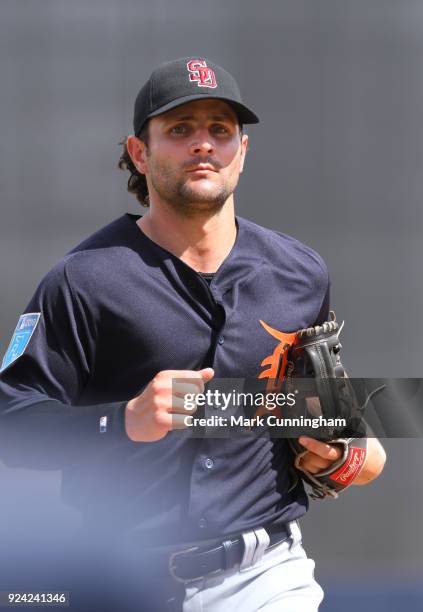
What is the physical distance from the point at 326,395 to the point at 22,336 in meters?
0.66

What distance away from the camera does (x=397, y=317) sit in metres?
3.29

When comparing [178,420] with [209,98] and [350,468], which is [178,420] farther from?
[209,98]

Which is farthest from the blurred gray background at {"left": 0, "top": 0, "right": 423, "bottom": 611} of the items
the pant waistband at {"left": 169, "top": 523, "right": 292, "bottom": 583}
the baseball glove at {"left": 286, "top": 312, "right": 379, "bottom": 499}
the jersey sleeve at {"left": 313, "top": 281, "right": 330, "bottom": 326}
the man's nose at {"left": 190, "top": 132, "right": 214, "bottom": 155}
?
the pant waistband at {"left": 169, "top": 523, "right": 292, "bottom": 583}

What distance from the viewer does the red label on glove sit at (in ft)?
6.81

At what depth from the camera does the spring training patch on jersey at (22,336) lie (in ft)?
6.15

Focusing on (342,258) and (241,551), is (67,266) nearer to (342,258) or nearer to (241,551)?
(241,551)

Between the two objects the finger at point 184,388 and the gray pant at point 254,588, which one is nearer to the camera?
the finger at point 184,388

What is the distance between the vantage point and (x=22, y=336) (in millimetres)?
1900

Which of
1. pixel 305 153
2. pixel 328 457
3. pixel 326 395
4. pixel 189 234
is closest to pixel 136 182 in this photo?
pixel 189 234

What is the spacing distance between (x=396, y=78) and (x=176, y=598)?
83.7 inches

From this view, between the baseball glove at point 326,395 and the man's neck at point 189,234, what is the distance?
10.4 inches

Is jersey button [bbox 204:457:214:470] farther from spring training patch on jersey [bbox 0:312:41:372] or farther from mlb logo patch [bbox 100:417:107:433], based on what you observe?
spring training patch on jersey [bbox 0:312:41:372]

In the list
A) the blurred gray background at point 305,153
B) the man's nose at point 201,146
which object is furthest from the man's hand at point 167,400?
the blurred gray background at point 305,153

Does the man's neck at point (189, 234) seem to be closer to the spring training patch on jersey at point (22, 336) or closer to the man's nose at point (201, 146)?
the man's nose at point (201, 146)
